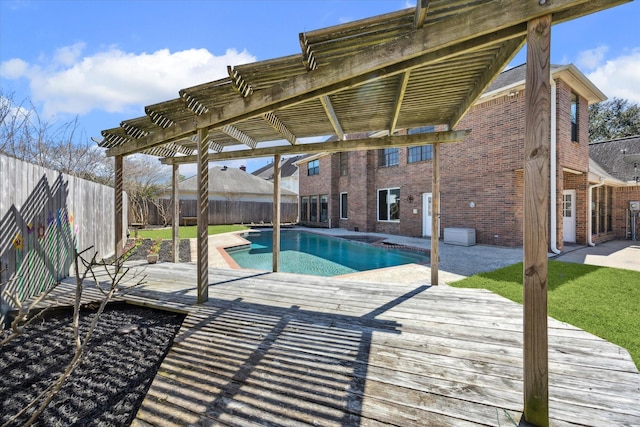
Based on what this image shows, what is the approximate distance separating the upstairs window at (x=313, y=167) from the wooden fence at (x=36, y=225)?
52.1 feet

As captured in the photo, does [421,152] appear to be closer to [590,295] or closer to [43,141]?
[590,295]

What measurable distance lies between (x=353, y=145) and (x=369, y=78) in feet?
8.12

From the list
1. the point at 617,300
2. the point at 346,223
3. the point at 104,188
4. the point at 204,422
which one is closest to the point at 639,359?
the point at 617,300

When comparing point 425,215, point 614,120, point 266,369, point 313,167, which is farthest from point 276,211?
point 614,120

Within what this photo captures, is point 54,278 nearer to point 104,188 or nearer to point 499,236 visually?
point 104,188

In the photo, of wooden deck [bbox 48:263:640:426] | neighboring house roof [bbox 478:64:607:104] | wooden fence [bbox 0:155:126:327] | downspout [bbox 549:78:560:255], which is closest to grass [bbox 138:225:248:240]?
wooden fence [bbox 0:155:126:327]

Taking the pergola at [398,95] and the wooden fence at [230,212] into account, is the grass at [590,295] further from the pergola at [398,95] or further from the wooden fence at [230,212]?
the wooden fence at [230,212]

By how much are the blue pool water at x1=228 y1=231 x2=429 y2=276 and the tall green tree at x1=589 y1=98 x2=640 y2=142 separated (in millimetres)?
24918

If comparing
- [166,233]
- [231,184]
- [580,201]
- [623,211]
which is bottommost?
[166,233]

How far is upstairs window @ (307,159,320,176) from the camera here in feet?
69.7

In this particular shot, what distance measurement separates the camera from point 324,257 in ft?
34.7

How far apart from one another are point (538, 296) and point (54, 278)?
679 cm

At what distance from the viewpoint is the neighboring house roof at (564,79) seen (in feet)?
29.5

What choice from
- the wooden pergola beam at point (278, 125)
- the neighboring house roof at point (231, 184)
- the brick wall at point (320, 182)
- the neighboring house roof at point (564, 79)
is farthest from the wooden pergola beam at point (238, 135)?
the neighboring house roof at point (231, 184)
